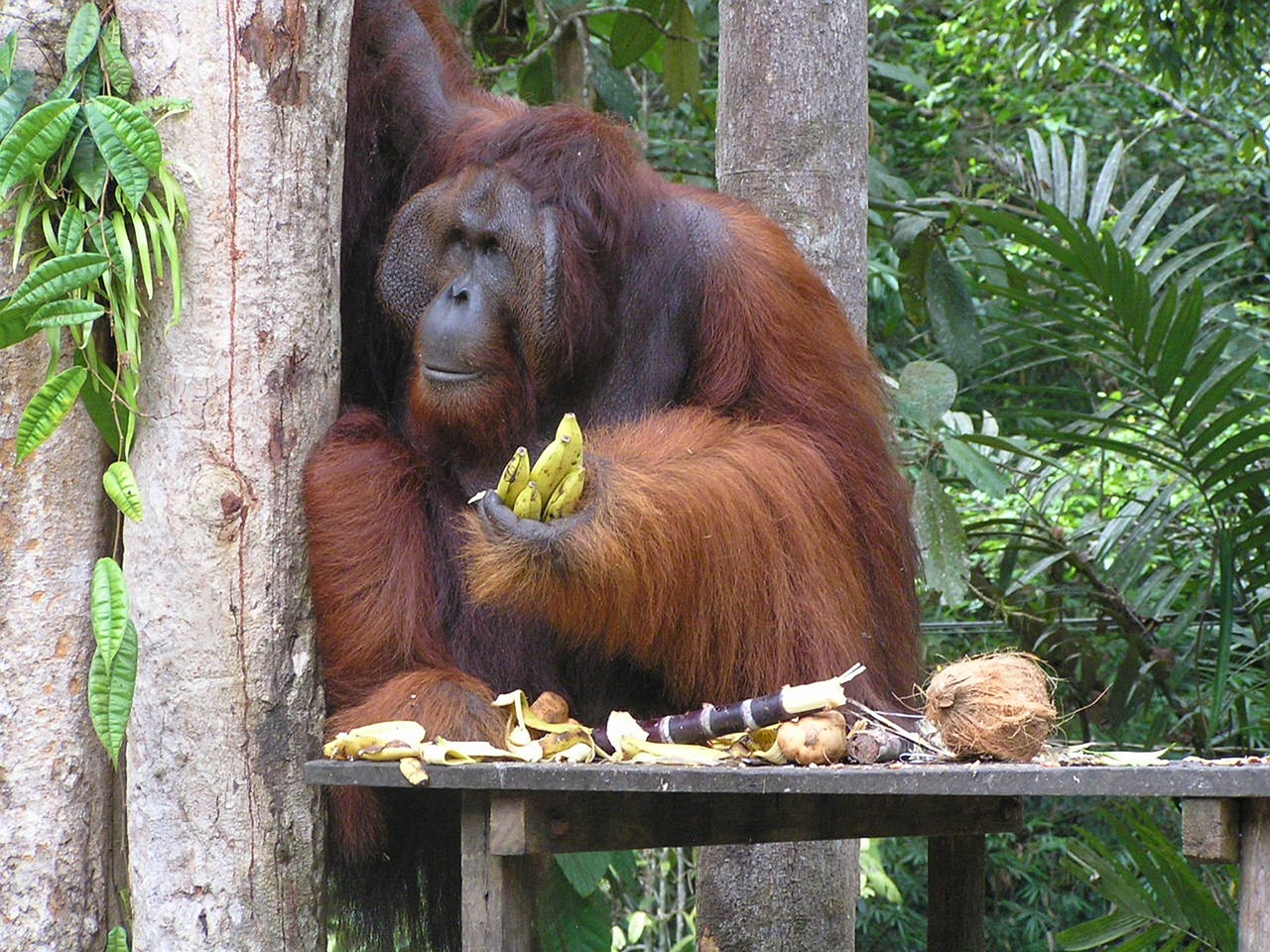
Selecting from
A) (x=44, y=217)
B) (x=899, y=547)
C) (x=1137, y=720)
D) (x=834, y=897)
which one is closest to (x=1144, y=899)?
(x=834, y=897)

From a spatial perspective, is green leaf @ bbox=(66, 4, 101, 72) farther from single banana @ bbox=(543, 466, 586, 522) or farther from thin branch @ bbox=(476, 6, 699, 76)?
thin branch @ bbox=(476, 6, 699, 76)

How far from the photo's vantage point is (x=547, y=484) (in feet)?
6.83

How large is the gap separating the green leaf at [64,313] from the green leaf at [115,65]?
0.32 m

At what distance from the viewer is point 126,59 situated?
207 centimetres

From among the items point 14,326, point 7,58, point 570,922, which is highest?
point 7,58

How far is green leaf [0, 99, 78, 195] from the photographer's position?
1.91 meters

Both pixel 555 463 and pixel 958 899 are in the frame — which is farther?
pixel 958 899

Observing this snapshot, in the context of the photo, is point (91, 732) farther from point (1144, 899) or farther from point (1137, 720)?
point (1137, 720)

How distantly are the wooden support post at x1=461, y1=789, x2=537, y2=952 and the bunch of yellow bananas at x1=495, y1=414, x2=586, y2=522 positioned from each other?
Result: 0.39 m

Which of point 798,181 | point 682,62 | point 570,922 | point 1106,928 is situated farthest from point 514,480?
point 682,62

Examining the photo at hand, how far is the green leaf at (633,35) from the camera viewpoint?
12.6ft

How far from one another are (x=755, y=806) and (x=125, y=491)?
0.99 meters

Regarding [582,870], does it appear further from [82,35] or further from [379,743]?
[82,35]

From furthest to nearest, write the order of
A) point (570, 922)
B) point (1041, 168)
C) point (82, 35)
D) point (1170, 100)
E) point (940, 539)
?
point (1170, 100)
point (1041, 168)
point (940, 539)
point (570, 922)
point (82, 35)
